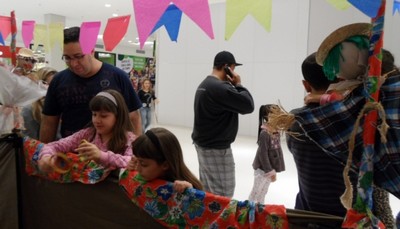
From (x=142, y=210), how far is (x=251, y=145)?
586 cm

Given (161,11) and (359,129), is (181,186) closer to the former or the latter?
(359,129)

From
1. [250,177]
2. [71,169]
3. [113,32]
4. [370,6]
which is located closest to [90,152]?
[71,169]

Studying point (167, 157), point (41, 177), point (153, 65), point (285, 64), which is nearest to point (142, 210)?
point (167, 157)

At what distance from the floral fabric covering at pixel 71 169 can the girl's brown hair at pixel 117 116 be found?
169mm

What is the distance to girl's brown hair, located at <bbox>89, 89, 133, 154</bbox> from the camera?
174cm

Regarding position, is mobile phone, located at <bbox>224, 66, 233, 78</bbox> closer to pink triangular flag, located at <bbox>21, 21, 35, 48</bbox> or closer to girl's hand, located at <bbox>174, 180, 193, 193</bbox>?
girl's hand, located at <bbox>174, 180, 193, 193</bbox>

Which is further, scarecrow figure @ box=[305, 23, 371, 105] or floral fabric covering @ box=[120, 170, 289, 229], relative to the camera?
floral fabric covering @ box=[120, 170, 289, 229]

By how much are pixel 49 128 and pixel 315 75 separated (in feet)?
5.16

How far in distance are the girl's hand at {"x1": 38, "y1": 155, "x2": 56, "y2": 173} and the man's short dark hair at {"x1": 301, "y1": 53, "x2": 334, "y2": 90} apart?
48.7 inches

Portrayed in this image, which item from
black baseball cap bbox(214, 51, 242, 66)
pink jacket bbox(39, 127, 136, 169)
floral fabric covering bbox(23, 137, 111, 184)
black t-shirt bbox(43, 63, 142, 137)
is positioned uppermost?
black baseball cap bbox(214, 51, 242, 66)

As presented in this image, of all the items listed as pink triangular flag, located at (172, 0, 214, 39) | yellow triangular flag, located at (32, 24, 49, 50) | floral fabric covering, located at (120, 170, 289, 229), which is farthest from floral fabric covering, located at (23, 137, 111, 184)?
yellow triangular flag, located at (32, 24, 49, 50)

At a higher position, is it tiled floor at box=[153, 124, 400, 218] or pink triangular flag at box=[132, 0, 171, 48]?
pink triangular flag at box=[132, 0, 171, 48]

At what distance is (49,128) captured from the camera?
82.5 inches

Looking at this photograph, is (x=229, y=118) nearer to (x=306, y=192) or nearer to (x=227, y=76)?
(x=227, y=76)
